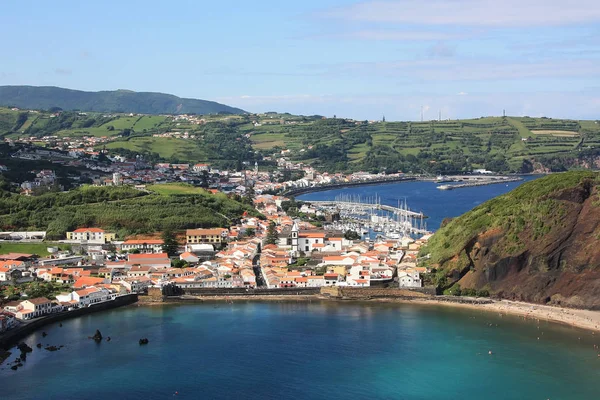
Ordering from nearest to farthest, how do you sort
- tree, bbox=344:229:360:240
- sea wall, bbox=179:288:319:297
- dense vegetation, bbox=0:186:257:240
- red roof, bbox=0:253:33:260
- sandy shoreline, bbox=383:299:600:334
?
sandy shoreline, bbox=383:299:600:334 < sea wall, bbox=179:288:319:297 < red roof, bbox=0:253:33:260 < dense vegetation, bbox=0:186:257:240 < tree, bbox=344:229:360:240

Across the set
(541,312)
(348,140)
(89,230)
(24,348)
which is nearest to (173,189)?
(89,230)

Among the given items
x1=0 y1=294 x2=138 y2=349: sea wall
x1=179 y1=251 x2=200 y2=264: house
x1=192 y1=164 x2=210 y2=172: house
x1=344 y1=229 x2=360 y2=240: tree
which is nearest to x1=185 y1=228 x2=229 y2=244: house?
x1=179 y1=251 x2=200 y2=264: house

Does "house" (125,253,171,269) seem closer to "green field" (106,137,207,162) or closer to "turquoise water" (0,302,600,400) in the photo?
"turquoise water" (0,302,600,400)

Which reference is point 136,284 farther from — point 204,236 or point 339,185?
point 339,185

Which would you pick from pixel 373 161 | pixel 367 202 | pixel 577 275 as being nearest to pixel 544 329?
pixel 577 275

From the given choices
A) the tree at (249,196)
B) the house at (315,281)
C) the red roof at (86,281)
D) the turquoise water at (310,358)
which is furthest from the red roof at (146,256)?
the tree at (249,196)

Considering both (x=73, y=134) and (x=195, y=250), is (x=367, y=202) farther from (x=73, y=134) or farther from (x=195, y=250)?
(x=73, y=134)

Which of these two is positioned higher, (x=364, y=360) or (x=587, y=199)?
(x=587, y=199)
